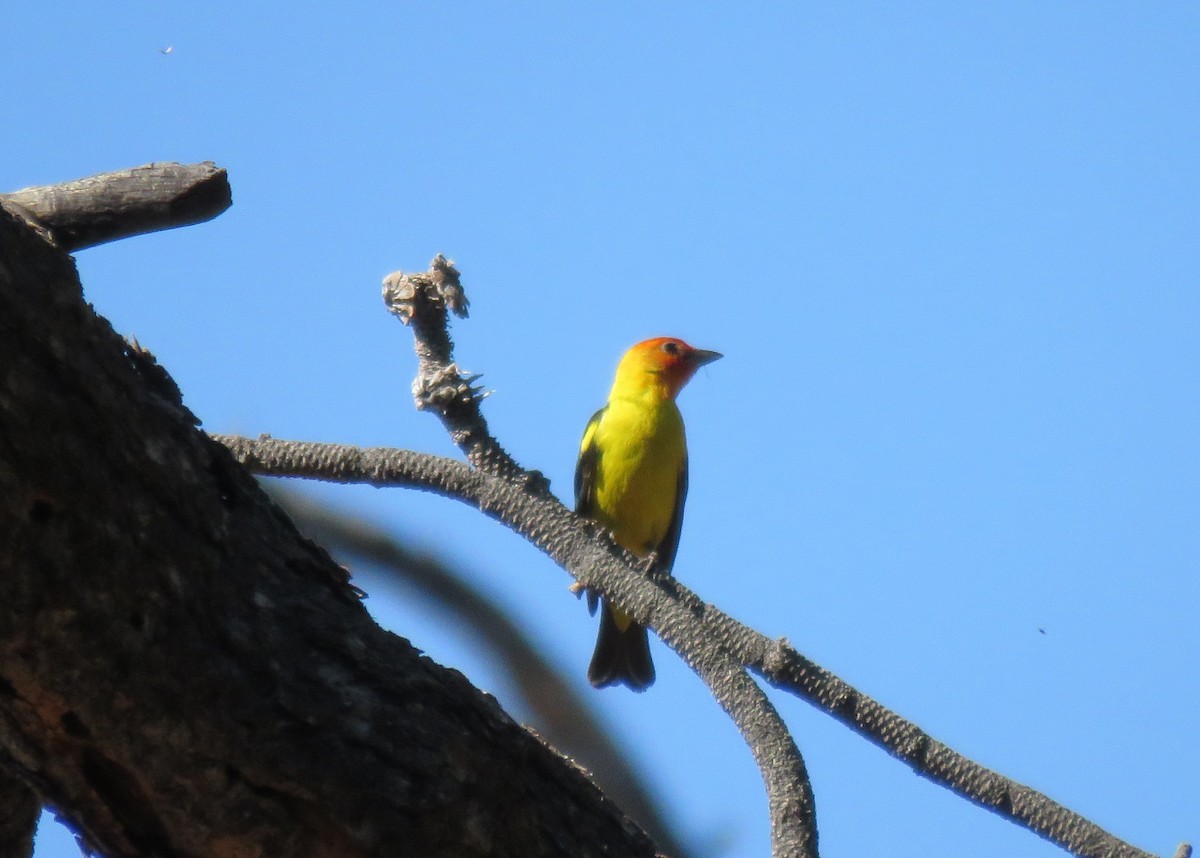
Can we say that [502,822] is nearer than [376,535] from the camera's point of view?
Yes

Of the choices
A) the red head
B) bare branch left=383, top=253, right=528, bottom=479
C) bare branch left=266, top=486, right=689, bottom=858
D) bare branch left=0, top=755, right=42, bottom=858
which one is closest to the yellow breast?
the red head

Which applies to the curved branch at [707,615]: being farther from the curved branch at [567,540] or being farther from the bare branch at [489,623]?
the bare branch at [489,623]

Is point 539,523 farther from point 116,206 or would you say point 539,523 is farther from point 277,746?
point 277,746

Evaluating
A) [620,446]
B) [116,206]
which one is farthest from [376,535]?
[116,206]

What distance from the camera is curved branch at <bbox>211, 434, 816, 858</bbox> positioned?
317 centimetres

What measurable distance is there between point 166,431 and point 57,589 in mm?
288

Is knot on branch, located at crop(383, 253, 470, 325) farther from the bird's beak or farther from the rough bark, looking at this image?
the bird's beak

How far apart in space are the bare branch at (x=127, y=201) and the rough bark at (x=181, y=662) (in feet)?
1.83

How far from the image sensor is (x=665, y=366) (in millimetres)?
7582

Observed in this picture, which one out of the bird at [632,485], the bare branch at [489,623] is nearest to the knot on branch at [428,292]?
the bare branch at [489,623]

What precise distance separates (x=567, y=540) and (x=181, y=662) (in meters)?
1.96

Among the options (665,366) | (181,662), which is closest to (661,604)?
(181,662)

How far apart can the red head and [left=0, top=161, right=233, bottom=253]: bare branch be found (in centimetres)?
519

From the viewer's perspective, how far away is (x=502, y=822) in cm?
193
